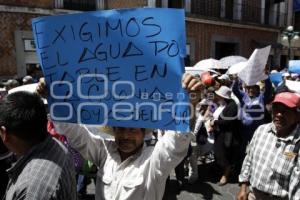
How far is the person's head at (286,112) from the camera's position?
2.67m

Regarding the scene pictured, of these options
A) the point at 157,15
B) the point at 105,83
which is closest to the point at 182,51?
the point at 157,15

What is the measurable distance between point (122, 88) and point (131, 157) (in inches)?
15.2

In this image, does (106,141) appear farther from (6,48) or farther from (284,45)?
(284,45)

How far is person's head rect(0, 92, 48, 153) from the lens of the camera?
1.69 m

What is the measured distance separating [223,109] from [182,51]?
12.4 ft

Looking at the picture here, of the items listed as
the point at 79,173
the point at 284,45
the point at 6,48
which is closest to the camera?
the point at 79,173

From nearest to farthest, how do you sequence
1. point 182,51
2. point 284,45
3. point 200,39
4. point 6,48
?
point 182,51, point 6,48, point 200,39, point 284,45

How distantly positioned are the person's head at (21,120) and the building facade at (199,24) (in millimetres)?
9482

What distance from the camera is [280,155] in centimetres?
270

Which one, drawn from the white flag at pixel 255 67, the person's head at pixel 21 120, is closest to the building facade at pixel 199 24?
the white flag at pixel 255 67

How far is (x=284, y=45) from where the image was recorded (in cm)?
2436

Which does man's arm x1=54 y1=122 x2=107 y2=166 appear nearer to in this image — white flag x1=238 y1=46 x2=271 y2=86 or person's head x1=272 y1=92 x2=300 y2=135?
person's head x1=272 y1=92 x2=300 y2=135

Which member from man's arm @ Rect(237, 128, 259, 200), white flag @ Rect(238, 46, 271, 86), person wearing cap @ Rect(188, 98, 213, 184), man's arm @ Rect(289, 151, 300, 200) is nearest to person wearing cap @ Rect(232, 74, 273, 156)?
person wearing cap @ Rect(188, 98, 213, 184)

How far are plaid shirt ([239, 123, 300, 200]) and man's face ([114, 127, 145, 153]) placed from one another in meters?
1.19
